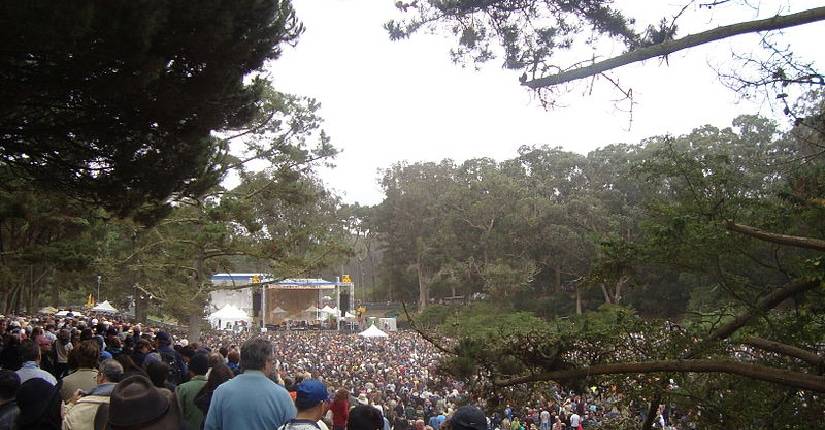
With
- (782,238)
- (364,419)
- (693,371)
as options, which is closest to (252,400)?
(364,419)

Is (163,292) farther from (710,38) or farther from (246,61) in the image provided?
(710,38)

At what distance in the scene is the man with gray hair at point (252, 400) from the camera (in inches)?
92.8

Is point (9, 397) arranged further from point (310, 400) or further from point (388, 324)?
point (388, 324)

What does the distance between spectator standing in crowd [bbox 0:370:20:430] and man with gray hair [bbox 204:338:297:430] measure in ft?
3.44

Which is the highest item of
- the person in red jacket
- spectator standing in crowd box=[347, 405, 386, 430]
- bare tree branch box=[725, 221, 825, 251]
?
bare tree branch box=[725, 221, 825, 251]

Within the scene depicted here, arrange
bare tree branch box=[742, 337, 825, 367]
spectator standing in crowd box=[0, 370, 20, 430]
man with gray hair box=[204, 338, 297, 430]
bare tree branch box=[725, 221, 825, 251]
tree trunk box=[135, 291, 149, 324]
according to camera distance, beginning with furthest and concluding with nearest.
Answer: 1. tree trunk box=[135, 291, 149, 324]
2. bare tree branch box=[742, 337, 825, 367]
3. bare tree branch box=[725, 221, 825, 251]
4. spectator standing in crowd box=[0, 370, 20, 430]
5. man with gray hair box=[204, 338, 297, 430]

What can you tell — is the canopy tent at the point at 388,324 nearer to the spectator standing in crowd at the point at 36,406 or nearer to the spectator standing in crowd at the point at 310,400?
the spectator standing in crowd at the point at 36,406

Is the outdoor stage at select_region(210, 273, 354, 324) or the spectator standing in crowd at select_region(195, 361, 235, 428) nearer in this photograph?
the spectator standing in crowd at select_region(195, 361, 235, 428)

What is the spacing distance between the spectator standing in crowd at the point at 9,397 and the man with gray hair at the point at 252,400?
105 centimetres

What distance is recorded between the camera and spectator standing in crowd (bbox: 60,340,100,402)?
311cm

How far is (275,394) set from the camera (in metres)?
2.42

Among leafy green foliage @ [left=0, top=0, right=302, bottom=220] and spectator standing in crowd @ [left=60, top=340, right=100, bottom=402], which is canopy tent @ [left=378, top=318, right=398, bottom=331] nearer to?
leafy green foliage @ [left=0, top=0, right=302, bottom=220]

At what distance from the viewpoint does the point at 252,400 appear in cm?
237

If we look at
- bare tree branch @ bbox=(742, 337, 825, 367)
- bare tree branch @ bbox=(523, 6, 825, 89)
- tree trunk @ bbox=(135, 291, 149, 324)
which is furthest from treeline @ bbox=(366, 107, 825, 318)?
tree trunk @ bbox=(135, 291, 149, 324)
